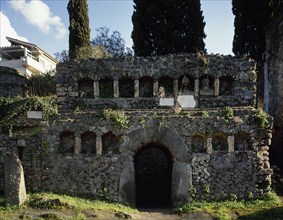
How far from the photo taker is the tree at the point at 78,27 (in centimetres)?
2323

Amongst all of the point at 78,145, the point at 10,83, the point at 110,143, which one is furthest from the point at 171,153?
the point at 10,83

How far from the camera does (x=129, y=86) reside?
15570mm

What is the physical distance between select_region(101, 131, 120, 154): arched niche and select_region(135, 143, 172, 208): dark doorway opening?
1396 mm

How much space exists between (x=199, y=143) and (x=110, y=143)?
11.5 ft

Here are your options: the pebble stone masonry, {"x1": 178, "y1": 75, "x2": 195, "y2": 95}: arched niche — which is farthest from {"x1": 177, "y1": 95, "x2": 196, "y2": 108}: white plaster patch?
{"x1": 178, "y1": 75, "x2": 195, "y2": 95}: arched niche

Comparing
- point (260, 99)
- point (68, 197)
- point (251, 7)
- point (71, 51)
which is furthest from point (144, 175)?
point (251, 7)

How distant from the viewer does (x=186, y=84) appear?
50.3 ft

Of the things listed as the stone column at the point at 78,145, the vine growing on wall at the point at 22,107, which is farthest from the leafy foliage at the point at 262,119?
the vine growing on wall at the point at 22,107

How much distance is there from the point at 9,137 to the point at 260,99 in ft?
47.6

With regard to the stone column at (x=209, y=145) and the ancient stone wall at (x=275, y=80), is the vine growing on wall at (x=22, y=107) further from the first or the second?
the ancient stone wall at (x=275, y=80)

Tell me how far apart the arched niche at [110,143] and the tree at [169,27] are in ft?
27.1

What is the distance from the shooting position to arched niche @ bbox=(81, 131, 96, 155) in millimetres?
13875

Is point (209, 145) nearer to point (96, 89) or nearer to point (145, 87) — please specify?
point (145, 87)

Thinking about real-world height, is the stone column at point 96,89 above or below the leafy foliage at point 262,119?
above
